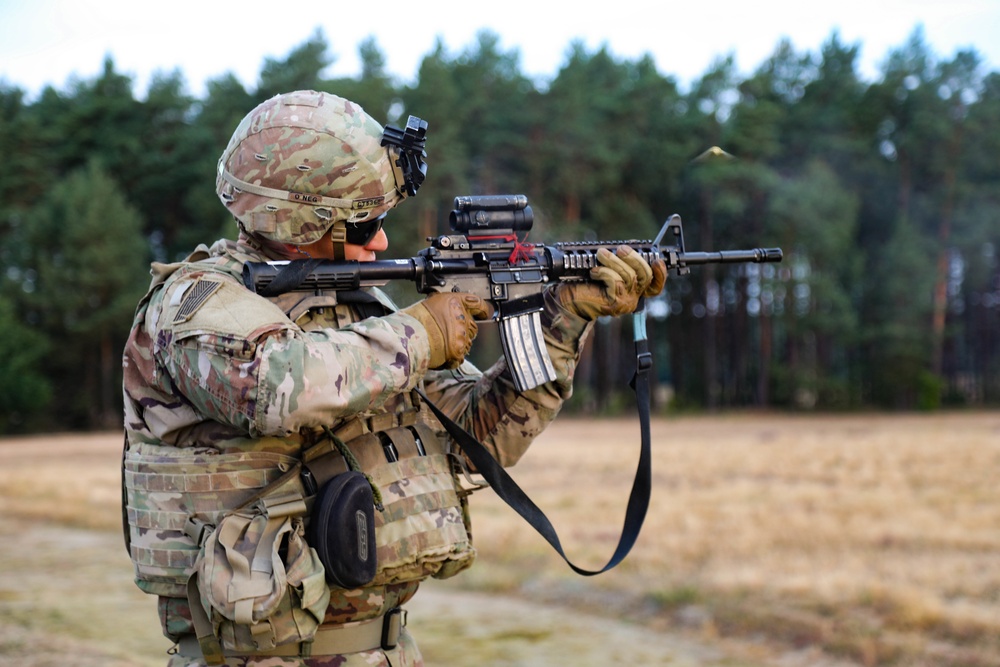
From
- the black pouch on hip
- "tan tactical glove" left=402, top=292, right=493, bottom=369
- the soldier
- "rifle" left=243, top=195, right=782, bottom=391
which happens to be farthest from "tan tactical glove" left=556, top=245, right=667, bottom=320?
the black pouch on hip

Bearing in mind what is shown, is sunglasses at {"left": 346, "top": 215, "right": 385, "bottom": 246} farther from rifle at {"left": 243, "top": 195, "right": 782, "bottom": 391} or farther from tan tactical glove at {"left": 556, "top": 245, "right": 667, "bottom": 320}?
tan tactical glove at {"left": 556, "top": 245, "right": 667, "bottom": 320}

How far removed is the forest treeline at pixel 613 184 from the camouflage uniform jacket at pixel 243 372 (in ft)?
104

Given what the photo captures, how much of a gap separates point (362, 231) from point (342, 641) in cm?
137

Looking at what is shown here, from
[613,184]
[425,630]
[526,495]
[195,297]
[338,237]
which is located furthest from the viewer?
[613,184]

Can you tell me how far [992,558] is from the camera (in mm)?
9914

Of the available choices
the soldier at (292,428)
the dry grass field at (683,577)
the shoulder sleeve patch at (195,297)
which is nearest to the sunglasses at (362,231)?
the soldier at (292,428)

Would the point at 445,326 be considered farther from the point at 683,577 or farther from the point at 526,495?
the point at 683,577

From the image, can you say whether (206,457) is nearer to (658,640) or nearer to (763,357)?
(658,640)

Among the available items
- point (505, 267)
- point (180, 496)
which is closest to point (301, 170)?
point (505, 267)

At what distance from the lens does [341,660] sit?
325cm

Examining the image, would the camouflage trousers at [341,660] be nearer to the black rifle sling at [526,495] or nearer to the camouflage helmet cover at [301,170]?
the black rifle sling at [526,495]

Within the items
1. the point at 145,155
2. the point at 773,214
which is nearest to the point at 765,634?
the point at 773,214

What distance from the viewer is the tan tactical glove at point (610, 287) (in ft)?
12.3

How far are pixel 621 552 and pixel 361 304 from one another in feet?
4.70
